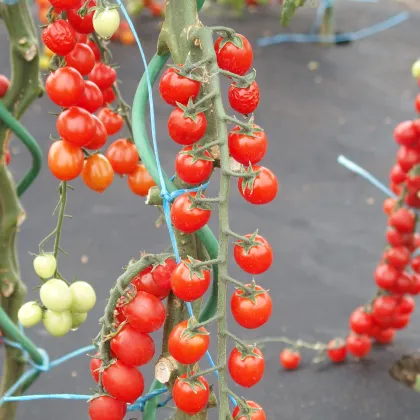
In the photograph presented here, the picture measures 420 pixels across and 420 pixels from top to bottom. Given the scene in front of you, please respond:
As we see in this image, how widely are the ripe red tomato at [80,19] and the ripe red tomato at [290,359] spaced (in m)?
1.07

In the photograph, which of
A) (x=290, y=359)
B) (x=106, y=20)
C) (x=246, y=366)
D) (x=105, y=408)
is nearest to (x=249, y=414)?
(x=246, y=366)

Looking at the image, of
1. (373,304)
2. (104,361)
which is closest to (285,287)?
(373,304)

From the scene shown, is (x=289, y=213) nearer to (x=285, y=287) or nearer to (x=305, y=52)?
(x=285, y=287)

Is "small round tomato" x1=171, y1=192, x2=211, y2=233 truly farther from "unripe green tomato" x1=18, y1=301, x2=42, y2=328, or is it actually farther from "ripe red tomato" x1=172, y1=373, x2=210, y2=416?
"unripe green tomato" x1=18, y1=301, x2=42, y2=328

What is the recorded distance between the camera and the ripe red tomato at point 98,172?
2.27 feet

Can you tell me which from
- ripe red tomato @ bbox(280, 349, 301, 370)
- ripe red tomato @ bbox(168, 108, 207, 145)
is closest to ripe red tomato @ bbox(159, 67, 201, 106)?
ripe red tomato @ bbox(168, 108, 207, 145)

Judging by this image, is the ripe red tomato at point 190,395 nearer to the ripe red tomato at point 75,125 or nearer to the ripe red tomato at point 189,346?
the ripe red tomato at point 189,346

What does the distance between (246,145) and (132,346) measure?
0.21 metres

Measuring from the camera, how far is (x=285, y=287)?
1.87m

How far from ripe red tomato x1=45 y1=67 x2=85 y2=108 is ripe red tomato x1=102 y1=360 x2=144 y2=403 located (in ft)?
0.83

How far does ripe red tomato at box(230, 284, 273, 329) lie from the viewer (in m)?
0.52

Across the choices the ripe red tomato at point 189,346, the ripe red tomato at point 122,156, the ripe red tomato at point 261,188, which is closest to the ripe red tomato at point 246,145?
the ripe red tomato at point 261,188

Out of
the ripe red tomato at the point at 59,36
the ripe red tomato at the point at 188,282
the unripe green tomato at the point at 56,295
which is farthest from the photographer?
the unripe green tomato at the point at 56,295

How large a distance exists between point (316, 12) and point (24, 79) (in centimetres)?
336
